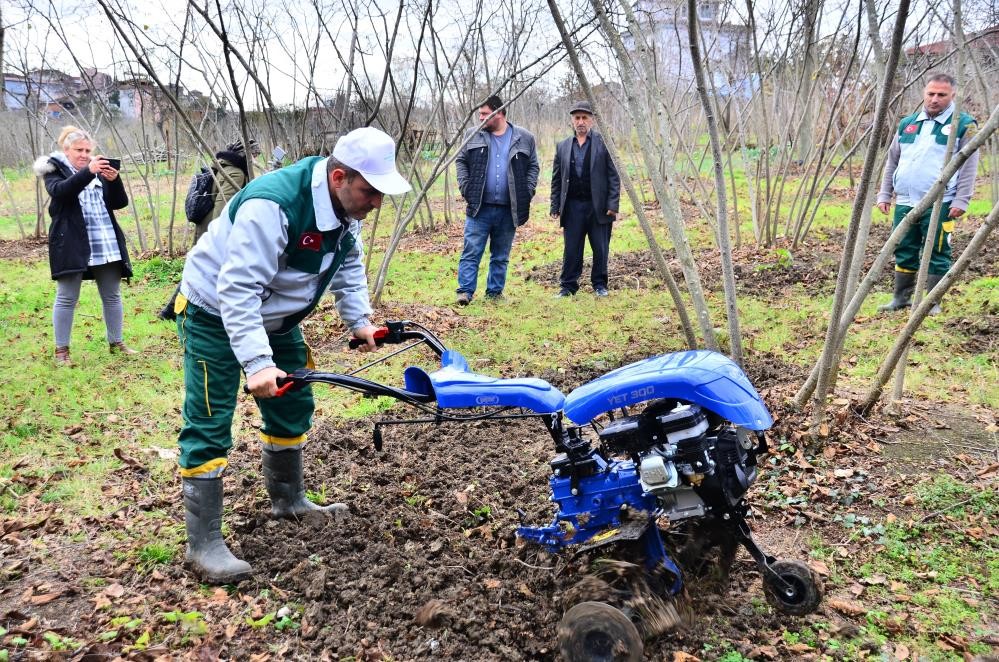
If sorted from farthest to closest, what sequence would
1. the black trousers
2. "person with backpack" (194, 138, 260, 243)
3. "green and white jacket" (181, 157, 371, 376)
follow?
the black trousers, "person with backpack" (194, 138, 260, 243), "green and white jacket" (181, 157, 371, 376)

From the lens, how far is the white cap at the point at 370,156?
9.29 feet

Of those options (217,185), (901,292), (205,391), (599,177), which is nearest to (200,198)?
(217,185)

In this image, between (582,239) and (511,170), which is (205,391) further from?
(582,239)

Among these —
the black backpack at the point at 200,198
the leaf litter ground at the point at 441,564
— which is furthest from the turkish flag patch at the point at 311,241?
the black backpack at the point at 200,198

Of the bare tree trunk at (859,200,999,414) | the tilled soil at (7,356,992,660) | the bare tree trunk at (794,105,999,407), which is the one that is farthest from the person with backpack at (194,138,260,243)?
the bare tree trunk at (859,200,999,414)

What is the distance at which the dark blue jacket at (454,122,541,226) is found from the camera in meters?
7.90

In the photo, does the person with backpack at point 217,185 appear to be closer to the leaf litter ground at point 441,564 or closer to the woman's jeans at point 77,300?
the woman's jeans at point 77,300

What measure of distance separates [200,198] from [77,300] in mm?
1896

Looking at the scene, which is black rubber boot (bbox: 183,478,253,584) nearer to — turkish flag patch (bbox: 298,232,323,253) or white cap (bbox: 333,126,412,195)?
turkish flag patch (bbox: 298,232,323,253)

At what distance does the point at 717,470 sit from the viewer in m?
2.56

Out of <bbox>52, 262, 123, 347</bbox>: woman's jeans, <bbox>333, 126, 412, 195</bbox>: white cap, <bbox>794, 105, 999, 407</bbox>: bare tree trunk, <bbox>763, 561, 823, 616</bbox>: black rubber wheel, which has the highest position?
<bbox>333, 126, 412, 195</bbox>: white cap

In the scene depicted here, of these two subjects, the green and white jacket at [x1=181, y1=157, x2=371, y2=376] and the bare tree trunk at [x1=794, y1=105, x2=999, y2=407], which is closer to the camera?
the green and white jacket at [x1=181, y1=157, x2=371, y2=376]

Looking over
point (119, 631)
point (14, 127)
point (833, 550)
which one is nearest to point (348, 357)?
point (119, 631)

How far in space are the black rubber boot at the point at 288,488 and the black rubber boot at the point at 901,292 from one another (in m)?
5.31
